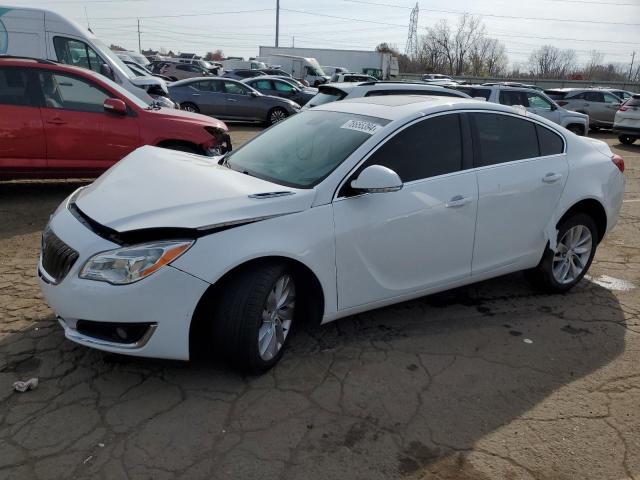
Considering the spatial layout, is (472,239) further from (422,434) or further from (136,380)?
(136,380)

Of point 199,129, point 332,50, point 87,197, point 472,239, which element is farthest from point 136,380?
point 332,50

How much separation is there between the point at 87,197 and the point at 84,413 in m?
1.36

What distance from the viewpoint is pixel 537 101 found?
1561cm

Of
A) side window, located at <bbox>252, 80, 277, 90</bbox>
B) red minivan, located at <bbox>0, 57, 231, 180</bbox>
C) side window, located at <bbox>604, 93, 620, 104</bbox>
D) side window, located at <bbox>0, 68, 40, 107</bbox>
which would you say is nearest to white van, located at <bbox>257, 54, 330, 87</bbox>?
side window, located at <bbox>252, 80, 277, 90</bbox>

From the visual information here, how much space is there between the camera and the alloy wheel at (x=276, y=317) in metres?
3.23

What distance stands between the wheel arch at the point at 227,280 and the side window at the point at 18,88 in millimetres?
4891

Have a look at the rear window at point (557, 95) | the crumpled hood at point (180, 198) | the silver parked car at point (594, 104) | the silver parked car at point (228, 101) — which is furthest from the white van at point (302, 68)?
the crumpled hood at point (180, 198)

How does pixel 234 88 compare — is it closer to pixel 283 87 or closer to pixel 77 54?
pixel 283 87

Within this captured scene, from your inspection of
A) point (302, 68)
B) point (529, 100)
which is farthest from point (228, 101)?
point (302, 68)

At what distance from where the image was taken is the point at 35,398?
3.00 m

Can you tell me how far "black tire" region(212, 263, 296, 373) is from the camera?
9.90 ft

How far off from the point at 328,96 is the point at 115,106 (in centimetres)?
385

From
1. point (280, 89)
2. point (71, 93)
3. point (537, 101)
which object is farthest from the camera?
point (280, 89)

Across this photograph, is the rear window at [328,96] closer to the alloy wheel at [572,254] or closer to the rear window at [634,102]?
the alloy wheel at [572,254]
